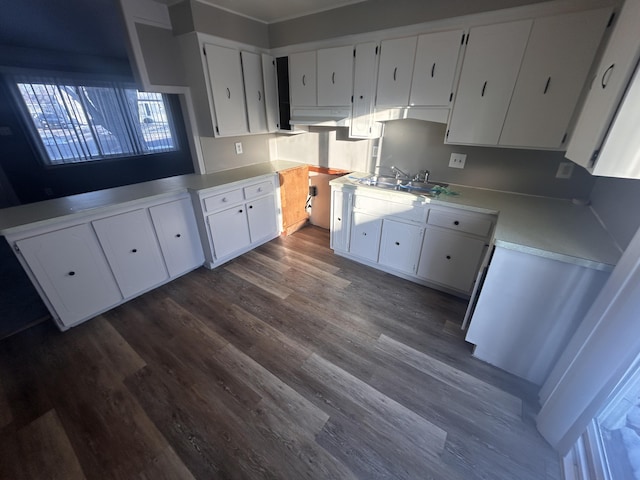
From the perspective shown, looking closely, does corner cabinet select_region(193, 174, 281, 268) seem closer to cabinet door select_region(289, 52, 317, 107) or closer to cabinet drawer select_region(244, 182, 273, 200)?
cabinet drawer select_region(244, 182, 273, 200)

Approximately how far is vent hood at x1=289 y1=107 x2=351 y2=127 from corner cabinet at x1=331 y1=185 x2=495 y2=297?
0.65 metres

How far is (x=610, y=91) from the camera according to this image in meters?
1.13

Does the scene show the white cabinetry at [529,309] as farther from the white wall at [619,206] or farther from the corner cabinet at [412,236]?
the corner cabinet at [412,236]

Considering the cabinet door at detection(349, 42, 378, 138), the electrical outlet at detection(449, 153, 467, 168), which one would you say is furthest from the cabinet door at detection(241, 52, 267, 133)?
the electrical outlet at detection(449, 153, 467, 168)

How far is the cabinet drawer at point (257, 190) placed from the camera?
9.22 feet

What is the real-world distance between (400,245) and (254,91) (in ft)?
7.38

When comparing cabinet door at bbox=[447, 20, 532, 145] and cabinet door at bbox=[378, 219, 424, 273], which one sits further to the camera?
cabinet door at bbox=[378, 219, 424, 273]

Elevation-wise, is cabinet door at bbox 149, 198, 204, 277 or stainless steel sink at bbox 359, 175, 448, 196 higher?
stainless steel sink at bbox 359, 175, 448, 196

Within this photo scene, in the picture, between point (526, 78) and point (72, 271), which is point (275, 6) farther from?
point (72, 271)

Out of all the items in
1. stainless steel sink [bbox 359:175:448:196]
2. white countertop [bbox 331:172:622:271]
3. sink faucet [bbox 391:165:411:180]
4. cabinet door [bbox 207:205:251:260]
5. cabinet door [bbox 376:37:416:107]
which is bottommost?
cabinet door [bbox 207:205:251:260]

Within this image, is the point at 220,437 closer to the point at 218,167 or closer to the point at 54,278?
the point at 54,278

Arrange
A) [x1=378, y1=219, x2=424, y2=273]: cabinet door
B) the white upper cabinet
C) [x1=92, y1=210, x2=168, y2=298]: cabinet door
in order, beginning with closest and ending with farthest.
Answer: the white upper cabinet → [x1=92, y1=210, x2=168, y2=298]: cabinet door → [x1=378, y1=219, x2=424, y2=273]: cabinet door

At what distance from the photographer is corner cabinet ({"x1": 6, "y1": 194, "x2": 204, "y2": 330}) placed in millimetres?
1754

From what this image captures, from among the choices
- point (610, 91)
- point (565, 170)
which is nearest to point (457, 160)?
point (565, 170)
